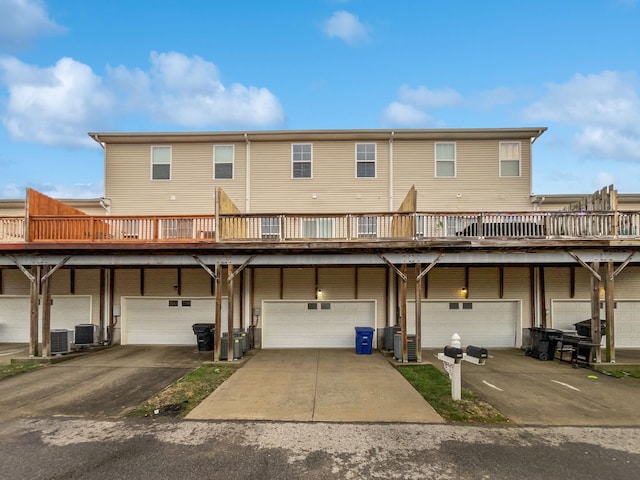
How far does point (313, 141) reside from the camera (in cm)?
1241

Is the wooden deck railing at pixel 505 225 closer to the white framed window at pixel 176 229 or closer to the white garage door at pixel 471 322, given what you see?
the white framed window at pixel 176 229

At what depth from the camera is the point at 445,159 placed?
12.3 m

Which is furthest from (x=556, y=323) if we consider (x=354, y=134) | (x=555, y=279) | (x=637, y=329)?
(x=354, y=134)

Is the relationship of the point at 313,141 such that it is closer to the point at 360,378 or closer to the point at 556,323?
the point at 360,378

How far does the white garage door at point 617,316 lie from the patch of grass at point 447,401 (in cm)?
638

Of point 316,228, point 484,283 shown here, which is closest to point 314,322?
point 316,228

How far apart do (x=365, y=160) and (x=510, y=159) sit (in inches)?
211

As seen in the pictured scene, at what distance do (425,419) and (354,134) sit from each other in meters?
9.76

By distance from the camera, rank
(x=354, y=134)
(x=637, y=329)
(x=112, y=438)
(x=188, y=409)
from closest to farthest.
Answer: (x=112, y=438), (x=188, y=409), (x=637, y=329), (x=354, y=134)

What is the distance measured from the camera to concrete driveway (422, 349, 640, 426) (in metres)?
5.42

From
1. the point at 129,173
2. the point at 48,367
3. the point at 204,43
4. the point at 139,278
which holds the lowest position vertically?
the point at 48,367

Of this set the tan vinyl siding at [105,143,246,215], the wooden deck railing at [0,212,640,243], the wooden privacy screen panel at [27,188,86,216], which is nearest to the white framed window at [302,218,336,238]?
the wooden deck railing at [0,212,640,243]

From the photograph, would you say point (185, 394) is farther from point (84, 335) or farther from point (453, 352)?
point (84, 335)

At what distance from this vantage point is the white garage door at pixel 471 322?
37.4ft
